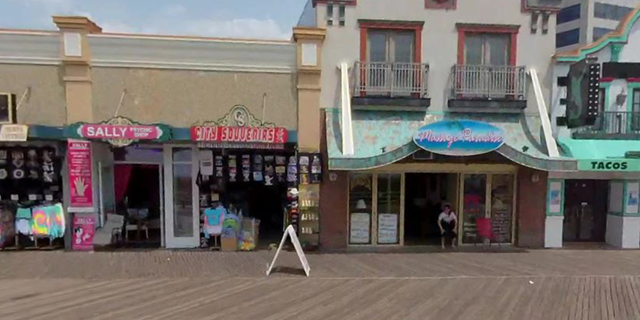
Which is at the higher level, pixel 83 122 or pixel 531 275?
pixel 83 122

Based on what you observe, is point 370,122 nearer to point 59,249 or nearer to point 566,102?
point 566,102

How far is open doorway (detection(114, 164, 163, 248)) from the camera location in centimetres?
1026

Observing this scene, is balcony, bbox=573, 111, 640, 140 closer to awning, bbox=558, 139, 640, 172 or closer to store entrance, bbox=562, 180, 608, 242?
awning, bbox=558, 139, 640, 172

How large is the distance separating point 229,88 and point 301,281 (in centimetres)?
497

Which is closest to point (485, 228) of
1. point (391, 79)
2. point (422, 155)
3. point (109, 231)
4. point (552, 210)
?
point (552, 210)

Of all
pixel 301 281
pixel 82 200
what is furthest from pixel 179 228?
pixel 301 281

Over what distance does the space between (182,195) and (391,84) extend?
20.0 feet

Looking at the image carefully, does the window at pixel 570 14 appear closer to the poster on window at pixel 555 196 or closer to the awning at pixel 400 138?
the poster on window at pixel 555 196

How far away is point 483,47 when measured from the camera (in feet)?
33.6

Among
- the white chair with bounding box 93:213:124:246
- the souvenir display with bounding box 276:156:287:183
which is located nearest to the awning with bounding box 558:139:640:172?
the souvenir display with bounding box 276:156:287:183

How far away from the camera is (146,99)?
9352mm

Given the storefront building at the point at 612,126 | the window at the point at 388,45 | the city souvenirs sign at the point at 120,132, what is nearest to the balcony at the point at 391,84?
the window at the point at 388,45

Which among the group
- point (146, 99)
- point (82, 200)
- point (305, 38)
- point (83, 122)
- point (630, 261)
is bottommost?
point (630, 261)

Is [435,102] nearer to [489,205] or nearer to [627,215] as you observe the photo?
[489,205]
